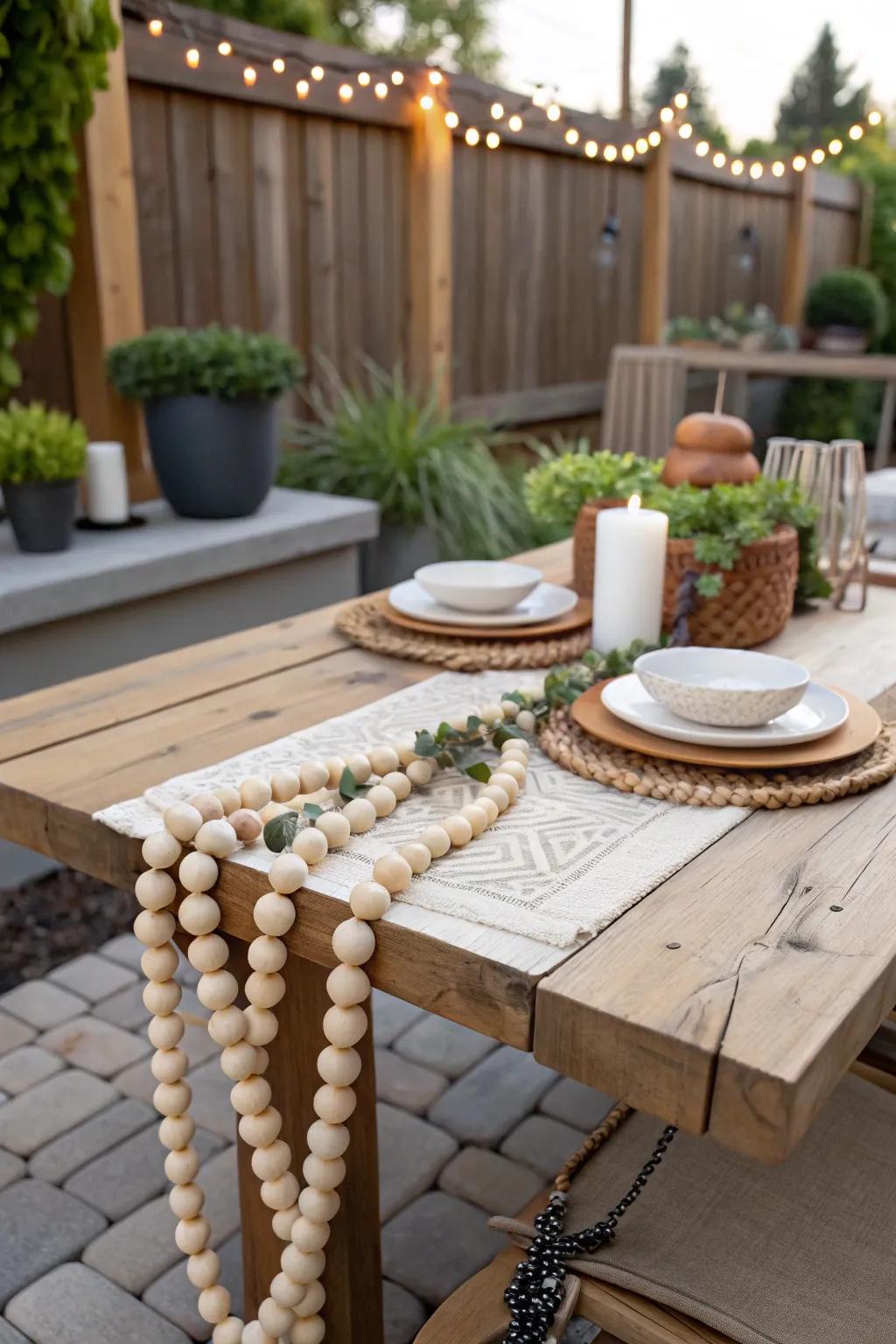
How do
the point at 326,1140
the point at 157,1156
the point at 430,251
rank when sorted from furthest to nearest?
the point at 430,251
the point at 157,1156
the point at 326,1140

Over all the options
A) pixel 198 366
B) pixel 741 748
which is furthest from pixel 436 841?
pixel 198 366

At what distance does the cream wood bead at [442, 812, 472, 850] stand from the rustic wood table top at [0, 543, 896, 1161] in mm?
96

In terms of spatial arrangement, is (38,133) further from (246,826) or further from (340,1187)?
(340,1187)

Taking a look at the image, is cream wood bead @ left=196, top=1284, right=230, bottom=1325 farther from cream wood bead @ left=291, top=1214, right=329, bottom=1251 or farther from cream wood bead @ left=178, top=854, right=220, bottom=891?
cream wood bead @ left=178, top=854, right=220, bottom=891

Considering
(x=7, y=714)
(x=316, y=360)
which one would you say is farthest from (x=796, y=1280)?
(x=316, y=360)

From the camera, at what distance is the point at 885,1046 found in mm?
1207

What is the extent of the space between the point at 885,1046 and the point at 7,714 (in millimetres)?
999

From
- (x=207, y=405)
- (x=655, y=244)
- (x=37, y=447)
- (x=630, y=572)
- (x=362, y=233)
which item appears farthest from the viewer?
(x=655, y=244)

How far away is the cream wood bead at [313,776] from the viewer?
1014 mm

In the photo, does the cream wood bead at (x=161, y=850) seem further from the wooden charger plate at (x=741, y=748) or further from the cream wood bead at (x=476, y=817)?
the wooden charger plate at (x=741, y=748)

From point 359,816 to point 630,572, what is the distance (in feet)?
1.81

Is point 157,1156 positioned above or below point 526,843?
below

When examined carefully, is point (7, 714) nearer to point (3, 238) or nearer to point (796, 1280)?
point (796, 1280)

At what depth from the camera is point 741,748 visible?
1.08 metres
